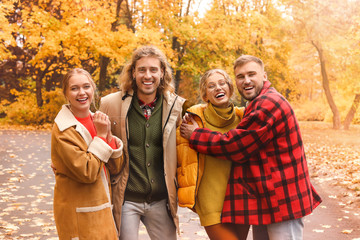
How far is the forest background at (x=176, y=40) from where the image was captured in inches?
611

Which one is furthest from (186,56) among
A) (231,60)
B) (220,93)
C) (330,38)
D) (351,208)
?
(220,93)

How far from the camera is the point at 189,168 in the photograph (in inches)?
117

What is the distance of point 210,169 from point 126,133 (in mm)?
721

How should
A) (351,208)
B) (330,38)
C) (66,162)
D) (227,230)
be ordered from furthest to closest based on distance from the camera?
(330,38) → (351,208) → (227,230) → (66,162)

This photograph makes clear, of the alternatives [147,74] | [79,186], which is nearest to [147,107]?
[147,74]

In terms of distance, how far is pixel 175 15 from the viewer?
1923 cm

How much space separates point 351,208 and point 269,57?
1571cm

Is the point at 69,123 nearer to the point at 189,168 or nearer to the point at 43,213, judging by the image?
the point at 189,168

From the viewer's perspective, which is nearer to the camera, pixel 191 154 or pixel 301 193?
pixel 301 193

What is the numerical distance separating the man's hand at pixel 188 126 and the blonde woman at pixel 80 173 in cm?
59

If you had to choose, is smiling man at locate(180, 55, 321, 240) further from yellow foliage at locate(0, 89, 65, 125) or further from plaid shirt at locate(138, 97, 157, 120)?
yellow foliage at locate(0, 89, 65, 125)

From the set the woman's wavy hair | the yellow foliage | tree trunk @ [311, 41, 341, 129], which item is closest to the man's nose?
the woman's wavy hair

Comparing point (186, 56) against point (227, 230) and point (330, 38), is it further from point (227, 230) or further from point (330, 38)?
point (227, 230)

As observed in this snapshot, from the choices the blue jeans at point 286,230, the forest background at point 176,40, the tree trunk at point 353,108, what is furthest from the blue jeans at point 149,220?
the tree trunk at point 353,108
